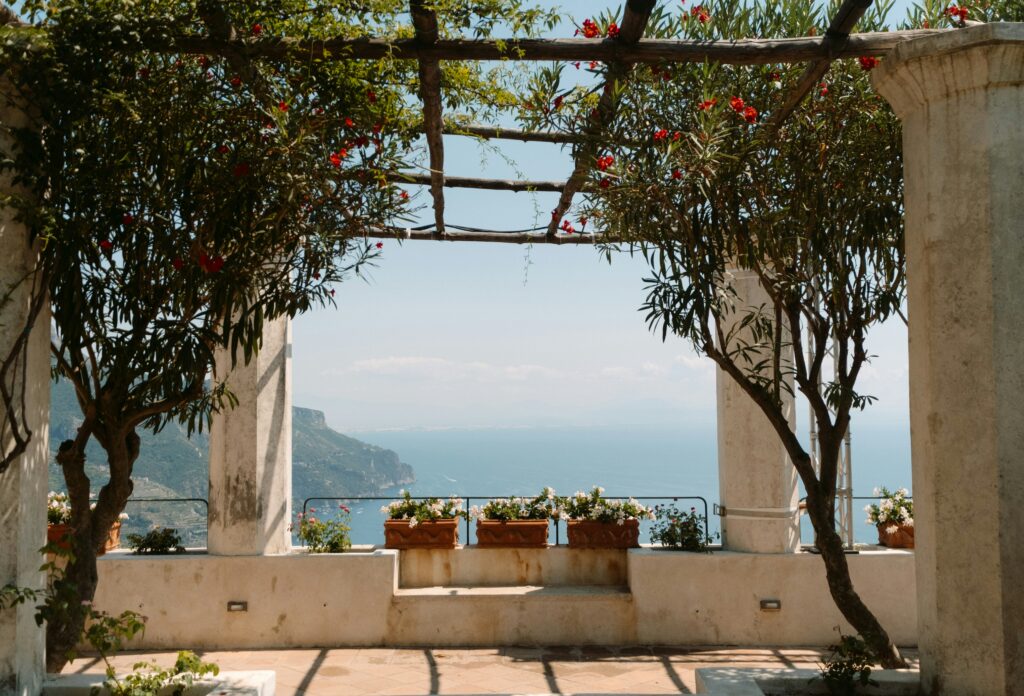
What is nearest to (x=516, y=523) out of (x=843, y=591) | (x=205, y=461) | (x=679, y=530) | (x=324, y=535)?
(x=679, y=530)

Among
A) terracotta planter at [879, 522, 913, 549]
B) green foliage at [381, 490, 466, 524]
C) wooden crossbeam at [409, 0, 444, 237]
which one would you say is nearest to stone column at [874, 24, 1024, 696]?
wooden crossbeam at [409, 0, 444, 237]

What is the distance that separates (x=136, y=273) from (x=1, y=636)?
1.76 metres

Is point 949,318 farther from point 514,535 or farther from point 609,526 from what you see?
point 514,535

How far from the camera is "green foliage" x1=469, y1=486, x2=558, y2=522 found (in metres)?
8.54

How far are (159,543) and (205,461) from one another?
103ft

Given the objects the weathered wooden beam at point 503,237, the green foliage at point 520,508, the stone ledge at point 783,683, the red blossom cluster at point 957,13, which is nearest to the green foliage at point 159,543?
the green foliage at point 520,508

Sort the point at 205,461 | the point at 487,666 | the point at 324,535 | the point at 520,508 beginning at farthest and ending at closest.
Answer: the point at 205,461, the point at 520,508, the point at 324,535, the point at 487,666

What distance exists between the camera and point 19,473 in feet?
13.6

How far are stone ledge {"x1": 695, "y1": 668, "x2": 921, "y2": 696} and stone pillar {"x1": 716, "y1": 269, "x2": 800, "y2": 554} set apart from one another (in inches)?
145

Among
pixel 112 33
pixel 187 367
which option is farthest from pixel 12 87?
pixel 187 367

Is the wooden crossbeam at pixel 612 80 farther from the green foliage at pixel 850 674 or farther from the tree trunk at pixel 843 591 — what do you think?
the green foliage at pixel 850 674

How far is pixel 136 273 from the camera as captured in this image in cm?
424

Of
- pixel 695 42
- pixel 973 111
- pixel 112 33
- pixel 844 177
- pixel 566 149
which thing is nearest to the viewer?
pixel 973 111

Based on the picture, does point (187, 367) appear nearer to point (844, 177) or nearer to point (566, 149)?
point (566, 149)
